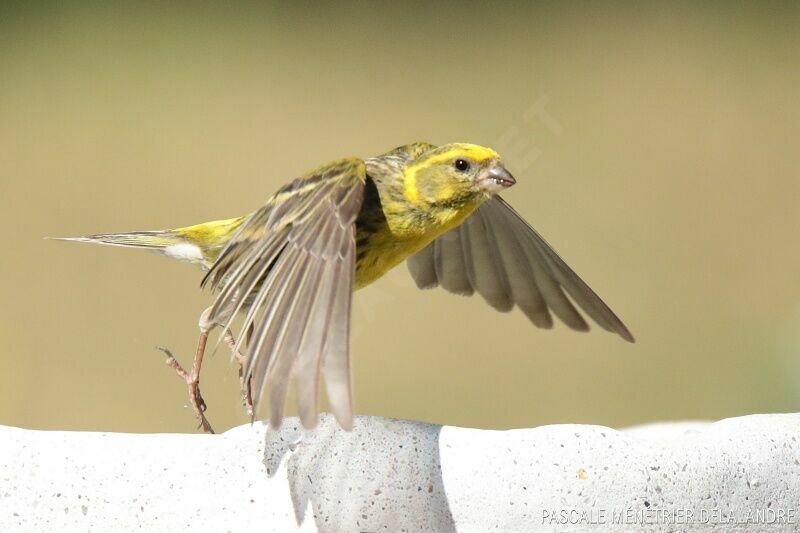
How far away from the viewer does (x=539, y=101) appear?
5.63 meters

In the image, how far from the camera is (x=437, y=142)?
5180 mm

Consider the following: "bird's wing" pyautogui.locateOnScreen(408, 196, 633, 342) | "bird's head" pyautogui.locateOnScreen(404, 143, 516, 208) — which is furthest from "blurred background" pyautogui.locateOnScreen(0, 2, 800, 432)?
"bird's head" pyautogui.locateOnScreen(404, 143, 516, 208)

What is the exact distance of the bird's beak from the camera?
2521 mm

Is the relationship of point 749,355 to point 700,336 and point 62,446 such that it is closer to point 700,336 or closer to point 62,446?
point 700,336

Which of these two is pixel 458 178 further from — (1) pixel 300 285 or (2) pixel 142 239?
(2) pixel 142 239

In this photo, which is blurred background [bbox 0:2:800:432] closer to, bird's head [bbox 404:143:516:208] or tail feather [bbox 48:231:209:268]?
tail feather [bbox 48:231:209:268]

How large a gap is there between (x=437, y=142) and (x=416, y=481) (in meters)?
3.50

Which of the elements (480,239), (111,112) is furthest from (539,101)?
(480,239)

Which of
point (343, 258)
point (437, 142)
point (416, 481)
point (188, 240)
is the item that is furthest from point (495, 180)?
point (437, 142)

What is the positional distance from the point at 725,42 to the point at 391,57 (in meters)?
1.59

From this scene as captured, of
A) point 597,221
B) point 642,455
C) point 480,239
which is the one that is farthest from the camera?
point 597,221

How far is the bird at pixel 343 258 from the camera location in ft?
6.31

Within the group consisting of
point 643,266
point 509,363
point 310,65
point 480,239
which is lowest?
point 509,363

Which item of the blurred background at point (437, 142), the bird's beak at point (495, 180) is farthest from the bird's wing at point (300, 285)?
the blurred background at point (437, 142)
